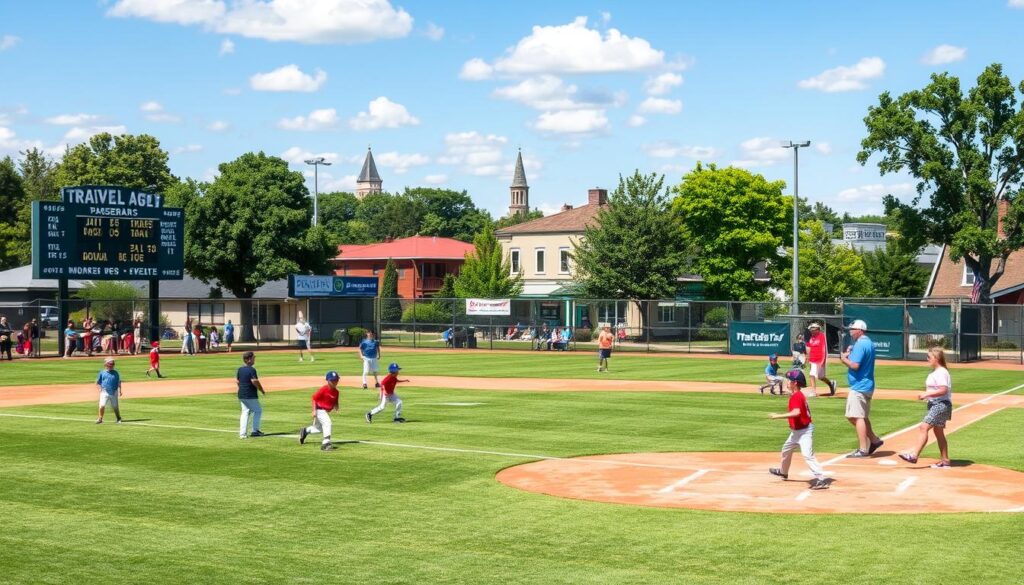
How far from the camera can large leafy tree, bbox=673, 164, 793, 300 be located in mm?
78062

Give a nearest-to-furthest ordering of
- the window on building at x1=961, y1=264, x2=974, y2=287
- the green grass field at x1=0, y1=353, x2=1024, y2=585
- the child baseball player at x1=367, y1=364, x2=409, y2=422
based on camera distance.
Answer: the green grass field at x1=0, y1=353, x2=1024, y2=585 < the child baseball player at x1=367, y1=364, x2=409, y2=422 < the window on building at x1=961, y1=264, x2=974, y2=287

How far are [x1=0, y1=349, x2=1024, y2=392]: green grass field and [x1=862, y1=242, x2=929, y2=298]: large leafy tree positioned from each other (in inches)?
1440

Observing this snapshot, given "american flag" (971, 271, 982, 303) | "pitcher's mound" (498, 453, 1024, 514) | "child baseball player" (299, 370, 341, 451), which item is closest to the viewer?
"pitcher's mound" (498, 453, 1024, 514)

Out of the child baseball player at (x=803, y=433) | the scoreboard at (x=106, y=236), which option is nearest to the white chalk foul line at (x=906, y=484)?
the child baseball player at (x=803, y=433)

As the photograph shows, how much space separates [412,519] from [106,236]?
42909 mm

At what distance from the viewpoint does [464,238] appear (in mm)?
153625

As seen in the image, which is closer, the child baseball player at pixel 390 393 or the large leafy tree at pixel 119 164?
the child baseball player at pixel 390 393

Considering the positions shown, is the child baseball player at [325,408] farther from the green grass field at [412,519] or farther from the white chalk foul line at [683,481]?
the white chalk foul line at [683,481]

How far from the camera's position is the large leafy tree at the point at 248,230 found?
2682 inches

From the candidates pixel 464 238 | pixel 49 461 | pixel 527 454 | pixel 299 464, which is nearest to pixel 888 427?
pixel 527 454

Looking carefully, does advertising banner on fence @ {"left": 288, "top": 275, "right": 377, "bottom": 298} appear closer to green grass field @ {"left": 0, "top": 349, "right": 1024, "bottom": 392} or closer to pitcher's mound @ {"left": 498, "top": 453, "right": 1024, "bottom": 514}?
green grass field @ {"left": 0, "top": 349, "right": 1024, "bottom": 392}

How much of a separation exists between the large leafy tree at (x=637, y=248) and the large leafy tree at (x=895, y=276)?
20.0 meters

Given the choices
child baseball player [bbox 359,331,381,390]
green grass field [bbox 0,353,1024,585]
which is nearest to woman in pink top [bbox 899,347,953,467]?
green grass field [bbox 0,353,1024,585]

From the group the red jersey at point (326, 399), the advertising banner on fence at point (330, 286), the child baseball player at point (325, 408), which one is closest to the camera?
the child baseball player at point (325, 408)
